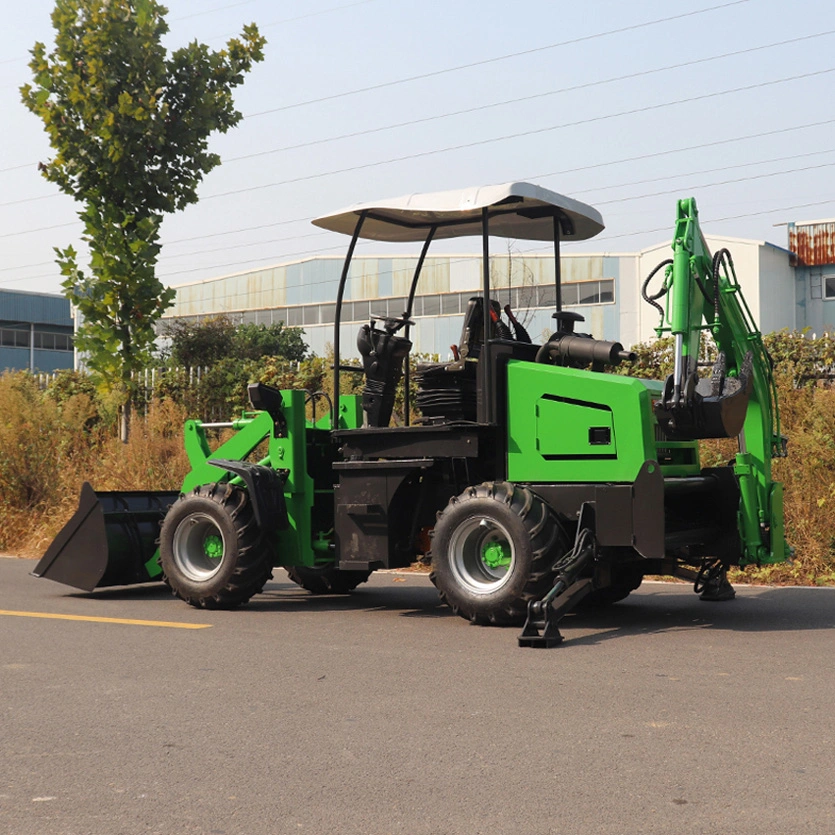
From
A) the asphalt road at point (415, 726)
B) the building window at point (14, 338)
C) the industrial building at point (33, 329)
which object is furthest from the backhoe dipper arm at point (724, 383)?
the building window at point (14, 338)

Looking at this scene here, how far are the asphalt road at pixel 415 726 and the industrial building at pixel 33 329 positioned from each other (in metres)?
66.9

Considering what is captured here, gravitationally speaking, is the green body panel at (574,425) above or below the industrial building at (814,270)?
below

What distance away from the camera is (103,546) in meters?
10.7

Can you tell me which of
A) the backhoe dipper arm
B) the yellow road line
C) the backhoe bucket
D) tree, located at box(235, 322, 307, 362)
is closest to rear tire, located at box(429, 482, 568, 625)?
the backhoe bucket

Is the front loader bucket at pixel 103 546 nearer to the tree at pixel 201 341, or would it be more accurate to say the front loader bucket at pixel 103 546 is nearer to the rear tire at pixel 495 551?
the rear tire at pixel 495 551

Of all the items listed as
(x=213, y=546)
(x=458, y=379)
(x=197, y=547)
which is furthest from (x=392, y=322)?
(x=197, y=547)

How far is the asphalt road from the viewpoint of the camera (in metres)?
4.51

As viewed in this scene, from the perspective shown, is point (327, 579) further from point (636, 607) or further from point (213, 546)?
point (636, 607)

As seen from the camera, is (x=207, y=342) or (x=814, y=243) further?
(x=814, y=243)

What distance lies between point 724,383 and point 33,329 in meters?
69.9

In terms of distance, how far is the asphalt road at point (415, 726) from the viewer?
4.51 m

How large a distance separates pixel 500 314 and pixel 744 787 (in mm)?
5608

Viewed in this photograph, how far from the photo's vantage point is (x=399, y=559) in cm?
959

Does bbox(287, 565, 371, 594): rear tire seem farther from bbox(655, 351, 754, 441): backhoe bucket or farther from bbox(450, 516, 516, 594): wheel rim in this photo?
bbox(655, 351, 754, 441): backhoe bucket
